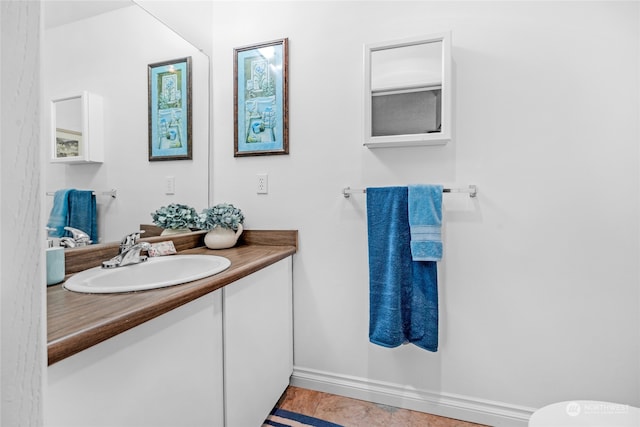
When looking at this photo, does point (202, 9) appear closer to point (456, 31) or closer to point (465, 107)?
point (456, 31)

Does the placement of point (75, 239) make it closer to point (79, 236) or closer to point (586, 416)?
point (79, 236)

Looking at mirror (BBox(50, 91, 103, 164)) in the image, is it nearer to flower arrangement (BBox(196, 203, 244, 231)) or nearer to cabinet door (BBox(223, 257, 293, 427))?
flower arrangement (BBox(196, 203, 244, 231))

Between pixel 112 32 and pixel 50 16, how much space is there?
0.72 feet

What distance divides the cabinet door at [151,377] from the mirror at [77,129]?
2.22ft

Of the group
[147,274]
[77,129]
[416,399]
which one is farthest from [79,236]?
[416,399]

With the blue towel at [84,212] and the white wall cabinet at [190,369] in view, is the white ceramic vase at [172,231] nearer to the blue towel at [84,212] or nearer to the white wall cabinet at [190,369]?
the blue towel at [84,212]

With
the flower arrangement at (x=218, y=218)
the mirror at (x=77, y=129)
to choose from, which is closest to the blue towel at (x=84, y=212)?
the mirror at (x=77, y=129)

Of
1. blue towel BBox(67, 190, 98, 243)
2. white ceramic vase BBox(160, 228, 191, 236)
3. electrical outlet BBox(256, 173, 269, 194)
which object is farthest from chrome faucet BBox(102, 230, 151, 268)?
electrical outlet BBox(256, 173, 269, 194)

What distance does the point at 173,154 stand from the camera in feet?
4.91

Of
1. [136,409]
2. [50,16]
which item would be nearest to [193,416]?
[136,409]

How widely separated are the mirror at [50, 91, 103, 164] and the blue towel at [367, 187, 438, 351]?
3.63 feet

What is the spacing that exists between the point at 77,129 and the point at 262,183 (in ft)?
2.69

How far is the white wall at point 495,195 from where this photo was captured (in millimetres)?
1213

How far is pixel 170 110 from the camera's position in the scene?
148 centimetres
